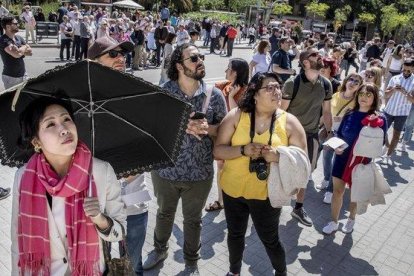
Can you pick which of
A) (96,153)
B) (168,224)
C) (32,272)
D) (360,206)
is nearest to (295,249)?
(360,206)

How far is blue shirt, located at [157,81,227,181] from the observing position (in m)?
3.29

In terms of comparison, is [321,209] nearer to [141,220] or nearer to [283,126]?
[283,126]

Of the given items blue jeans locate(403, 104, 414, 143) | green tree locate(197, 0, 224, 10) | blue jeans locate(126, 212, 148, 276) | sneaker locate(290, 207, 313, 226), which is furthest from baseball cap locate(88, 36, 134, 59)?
green tree locate(197, 0, 224, 10)

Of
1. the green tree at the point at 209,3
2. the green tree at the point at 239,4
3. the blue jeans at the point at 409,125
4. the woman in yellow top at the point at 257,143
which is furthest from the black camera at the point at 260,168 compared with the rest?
the green tree at the point at 209,3

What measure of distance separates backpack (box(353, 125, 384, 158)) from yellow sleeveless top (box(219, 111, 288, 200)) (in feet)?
4.99

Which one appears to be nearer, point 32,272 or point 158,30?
point 32,272

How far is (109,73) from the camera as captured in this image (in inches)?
76.7

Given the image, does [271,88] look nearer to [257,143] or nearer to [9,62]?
[257,143]

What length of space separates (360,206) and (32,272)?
3.67 metres

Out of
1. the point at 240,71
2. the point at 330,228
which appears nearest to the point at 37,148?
the point at 240,71

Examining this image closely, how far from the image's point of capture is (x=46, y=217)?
6.45 feet

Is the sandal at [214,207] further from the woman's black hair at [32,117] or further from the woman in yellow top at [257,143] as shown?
the woman's black hair at [32,117]

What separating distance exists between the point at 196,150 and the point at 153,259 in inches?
49.1

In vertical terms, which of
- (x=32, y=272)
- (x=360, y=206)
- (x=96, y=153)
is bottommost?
(x=360, y=206)
